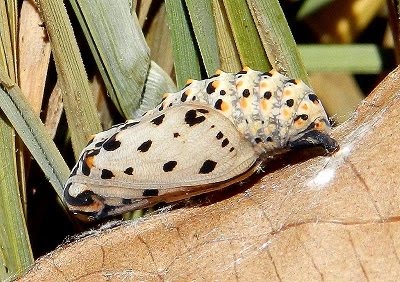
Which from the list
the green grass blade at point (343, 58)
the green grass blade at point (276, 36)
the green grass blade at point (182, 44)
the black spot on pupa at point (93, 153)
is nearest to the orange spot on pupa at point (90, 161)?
the black spot on pupa at point (93, 153)

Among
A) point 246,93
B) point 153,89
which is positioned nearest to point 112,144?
point 153,89

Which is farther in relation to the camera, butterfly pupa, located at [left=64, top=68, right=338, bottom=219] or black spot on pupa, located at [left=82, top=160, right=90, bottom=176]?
black spot on pupa, located at [left=82, top=160, right=90, bottom=176]

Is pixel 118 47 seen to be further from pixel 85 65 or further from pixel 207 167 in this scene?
pixel 207 167

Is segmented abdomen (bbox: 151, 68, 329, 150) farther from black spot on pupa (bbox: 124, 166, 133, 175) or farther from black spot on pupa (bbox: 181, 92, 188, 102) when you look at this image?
black spot on pupa (bbox: 124, 166, 133, 175)

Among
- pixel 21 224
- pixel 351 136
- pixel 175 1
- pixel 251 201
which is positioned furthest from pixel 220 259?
pixel 175 1

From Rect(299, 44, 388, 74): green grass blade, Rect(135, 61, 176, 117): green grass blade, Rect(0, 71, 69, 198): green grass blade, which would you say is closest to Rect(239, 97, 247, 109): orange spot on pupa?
Rect(135, 61, 176, 117): green grass blade

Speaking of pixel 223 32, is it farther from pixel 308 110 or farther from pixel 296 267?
pixel 296 267

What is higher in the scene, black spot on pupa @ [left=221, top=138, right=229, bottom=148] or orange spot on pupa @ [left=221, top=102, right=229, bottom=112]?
orange spot on pupa @ [left=221, top=102, right=229, bottom=112]
